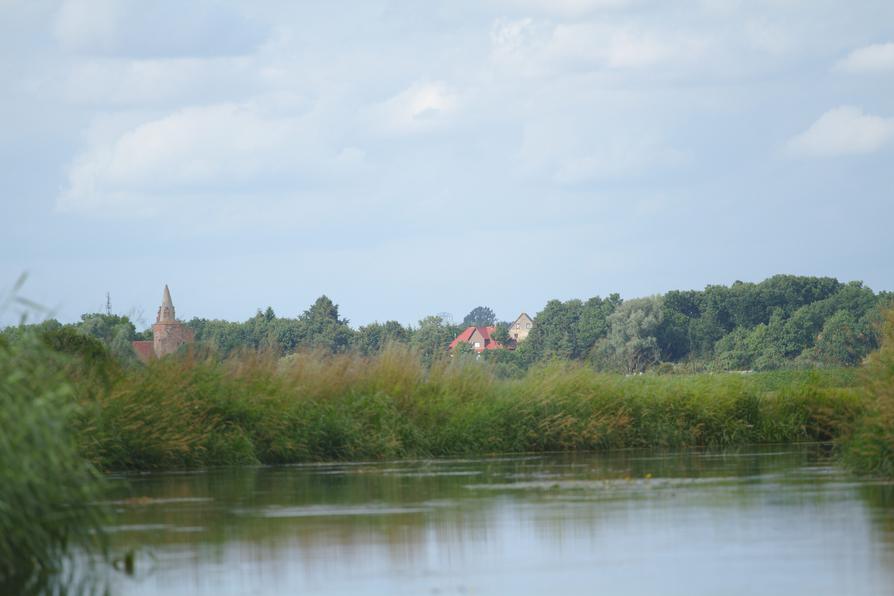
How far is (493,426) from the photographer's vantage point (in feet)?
102

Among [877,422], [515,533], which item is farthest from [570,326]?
[515,533]

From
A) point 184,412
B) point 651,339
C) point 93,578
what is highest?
point 651,339

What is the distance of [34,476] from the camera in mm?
10758

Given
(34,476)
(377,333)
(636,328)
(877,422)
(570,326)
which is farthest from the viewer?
(570,326)

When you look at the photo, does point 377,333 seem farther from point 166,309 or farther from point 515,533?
point 515,533

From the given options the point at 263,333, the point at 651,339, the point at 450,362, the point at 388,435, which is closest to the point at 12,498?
the point at 388,435

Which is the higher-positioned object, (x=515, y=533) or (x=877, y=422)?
(x=877, y=422)

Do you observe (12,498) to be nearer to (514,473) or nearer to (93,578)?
(93,578)

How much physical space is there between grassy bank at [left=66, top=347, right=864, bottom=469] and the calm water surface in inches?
102

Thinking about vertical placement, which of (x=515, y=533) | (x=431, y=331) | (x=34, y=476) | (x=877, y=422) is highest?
(x=431, y=331)

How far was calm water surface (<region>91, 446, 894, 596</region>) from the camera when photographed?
450 inches

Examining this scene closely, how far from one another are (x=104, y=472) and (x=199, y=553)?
38.2ft

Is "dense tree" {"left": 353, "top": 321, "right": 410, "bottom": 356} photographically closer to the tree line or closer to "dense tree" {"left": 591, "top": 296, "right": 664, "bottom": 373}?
the tree line

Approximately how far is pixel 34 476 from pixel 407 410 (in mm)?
20003
